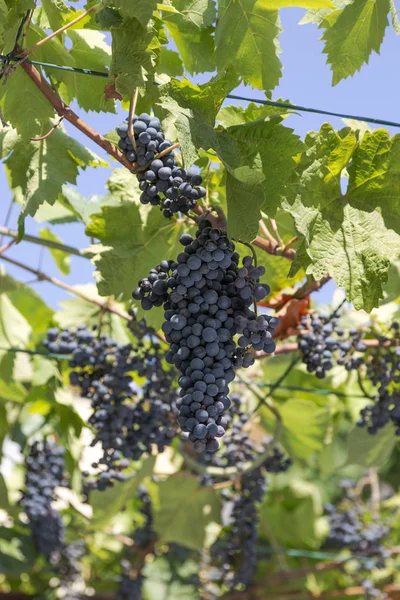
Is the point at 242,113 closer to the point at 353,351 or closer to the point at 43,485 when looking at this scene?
the point at 353,351

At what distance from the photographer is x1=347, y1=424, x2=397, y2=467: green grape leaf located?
9.00 ft

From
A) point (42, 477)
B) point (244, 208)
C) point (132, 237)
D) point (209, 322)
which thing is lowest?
point (209, 322)

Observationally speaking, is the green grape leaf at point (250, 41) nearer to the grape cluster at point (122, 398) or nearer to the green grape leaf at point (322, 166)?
the green grape leaf at point (322, 166)

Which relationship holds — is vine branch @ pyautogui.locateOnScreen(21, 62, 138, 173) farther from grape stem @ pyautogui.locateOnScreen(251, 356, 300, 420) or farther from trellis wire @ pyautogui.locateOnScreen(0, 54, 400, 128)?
grape stem @ pyautogui.locateOnScreen(251, 356, 300, 420)

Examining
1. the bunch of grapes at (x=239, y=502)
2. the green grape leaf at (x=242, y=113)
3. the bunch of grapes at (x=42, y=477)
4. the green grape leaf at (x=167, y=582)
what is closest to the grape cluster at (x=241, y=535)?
the bunch of grapes at (x=239, y=502)

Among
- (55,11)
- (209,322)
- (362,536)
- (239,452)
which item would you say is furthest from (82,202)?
(362,536)

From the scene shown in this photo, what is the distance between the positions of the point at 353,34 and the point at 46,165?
0.83 metres

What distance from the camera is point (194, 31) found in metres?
1.63

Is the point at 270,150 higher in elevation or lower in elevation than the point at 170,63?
lower

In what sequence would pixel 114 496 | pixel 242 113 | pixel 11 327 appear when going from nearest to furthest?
1. pixel 242 113
2. pixel 11 327
3. pixel 114 496

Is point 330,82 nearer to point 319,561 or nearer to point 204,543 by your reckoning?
point 204,543

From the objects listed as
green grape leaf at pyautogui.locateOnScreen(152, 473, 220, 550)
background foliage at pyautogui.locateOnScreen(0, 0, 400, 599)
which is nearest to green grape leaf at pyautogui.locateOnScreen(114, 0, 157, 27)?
background foliage at pyautogui.locateOnScreen(0, 0, 400, 599)

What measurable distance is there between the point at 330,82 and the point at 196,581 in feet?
8.88

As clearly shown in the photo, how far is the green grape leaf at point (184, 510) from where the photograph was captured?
9.72ft
